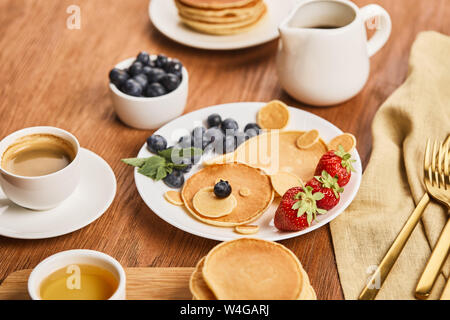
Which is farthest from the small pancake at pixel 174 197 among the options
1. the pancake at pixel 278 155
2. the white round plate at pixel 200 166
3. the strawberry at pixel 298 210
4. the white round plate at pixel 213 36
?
the white round plate at pixel 213 36

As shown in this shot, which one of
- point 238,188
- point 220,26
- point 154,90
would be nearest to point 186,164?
point 238,188

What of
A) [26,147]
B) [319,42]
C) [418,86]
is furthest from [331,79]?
[26,147]

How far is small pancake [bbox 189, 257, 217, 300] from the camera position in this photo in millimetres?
896

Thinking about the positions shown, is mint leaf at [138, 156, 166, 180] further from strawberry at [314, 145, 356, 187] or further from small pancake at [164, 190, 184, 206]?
strawberry at [314, 145, 356, 187]

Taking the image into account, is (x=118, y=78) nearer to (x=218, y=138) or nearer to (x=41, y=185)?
(x=218, y=138)

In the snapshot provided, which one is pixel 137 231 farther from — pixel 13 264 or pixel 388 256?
pixel 388 256

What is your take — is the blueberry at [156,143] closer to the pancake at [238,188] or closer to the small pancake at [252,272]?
the pancake at [238,188]

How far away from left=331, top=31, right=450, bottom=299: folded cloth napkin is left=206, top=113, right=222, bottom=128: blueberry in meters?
0.39

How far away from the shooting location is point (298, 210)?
1.06 metres

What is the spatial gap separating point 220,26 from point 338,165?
0.73m

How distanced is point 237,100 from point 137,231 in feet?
1.79

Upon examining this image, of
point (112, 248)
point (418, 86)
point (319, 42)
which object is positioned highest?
point (319, 42)

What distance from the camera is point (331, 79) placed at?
1.43 meters

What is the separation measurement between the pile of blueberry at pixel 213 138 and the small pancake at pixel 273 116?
0.08 feet
